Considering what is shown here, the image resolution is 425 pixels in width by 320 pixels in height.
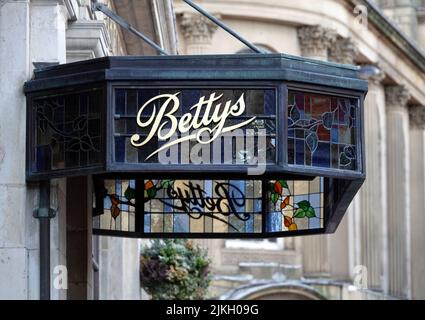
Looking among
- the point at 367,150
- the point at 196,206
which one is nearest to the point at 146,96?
the point at 196,206

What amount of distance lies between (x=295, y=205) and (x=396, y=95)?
48.1m

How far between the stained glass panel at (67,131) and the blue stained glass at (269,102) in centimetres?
137

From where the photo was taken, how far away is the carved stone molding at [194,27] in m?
59.3

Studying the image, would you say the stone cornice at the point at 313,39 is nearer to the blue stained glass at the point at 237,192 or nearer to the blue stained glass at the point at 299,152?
the blue stained glass at the point at 237,192

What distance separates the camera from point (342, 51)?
6456 centimetres

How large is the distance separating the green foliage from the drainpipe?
739 inches

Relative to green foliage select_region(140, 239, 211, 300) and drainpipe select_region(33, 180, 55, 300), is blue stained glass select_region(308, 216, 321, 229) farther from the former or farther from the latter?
green foliage select_region(140, 239, 211, 300)

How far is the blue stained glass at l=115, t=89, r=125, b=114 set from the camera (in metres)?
19.2

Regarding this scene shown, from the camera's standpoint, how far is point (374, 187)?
67.9 m

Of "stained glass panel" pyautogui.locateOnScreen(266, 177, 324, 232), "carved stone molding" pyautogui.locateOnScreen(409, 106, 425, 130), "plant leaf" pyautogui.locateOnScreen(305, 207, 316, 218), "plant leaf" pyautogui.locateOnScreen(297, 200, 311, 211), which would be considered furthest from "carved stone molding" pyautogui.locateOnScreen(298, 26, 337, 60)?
"plant leaf" pyautogui.locateOnScreen(305, 207, 316, 218)

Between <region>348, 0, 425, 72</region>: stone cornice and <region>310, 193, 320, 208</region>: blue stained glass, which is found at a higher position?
<region>348, 0, 425, 72</region>: stone cornice

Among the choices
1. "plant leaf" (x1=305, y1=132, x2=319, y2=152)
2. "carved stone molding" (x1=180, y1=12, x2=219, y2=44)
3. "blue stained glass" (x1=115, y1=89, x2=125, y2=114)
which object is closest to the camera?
"blue stained glass" (x1=115, y1=89, x2=125, y2=114)

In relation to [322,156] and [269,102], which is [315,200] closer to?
[322,156]
